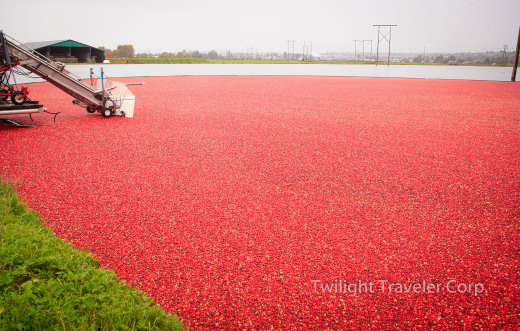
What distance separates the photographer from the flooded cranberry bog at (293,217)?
264 cm

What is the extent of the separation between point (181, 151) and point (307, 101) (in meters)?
8.98

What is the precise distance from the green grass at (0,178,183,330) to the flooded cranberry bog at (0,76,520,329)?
0.91 feet

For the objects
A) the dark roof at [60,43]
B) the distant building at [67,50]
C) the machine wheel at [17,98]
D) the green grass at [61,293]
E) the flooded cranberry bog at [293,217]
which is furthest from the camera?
the dark roof at [60,43]

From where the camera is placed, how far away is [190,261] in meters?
3.13

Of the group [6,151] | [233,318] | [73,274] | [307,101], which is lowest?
[233,318]

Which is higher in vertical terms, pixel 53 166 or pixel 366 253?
pixel 53 166

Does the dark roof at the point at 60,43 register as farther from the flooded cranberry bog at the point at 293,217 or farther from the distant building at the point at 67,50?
the flooded cranberry bog at the point at 293,217

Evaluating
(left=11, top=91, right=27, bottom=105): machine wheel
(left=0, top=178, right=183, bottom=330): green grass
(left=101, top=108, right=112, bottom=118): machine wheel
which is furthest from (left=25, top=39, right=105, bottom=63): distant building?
(left=0, top=178, right=183, bottom=330): green grass

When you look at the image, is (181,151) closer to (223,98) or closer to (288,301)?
(288,301)

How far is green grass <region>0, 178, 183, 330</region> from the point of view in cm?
205

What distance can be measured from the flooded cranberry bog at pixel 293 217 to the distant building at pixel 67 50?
14156 mm

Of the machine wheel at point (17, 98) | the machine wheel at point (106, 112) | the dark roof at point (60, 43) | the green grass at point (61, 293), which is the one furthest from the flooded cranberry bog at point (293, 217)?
the dark roof at point (60, 43)

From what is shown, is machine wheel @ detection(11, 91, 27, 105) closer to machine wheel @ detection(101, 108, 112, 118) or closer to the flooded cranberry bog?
the flooded cranberry bog

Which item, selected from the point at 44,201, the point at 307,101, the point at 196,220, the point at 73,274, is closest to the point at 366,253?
the point at 196,220
